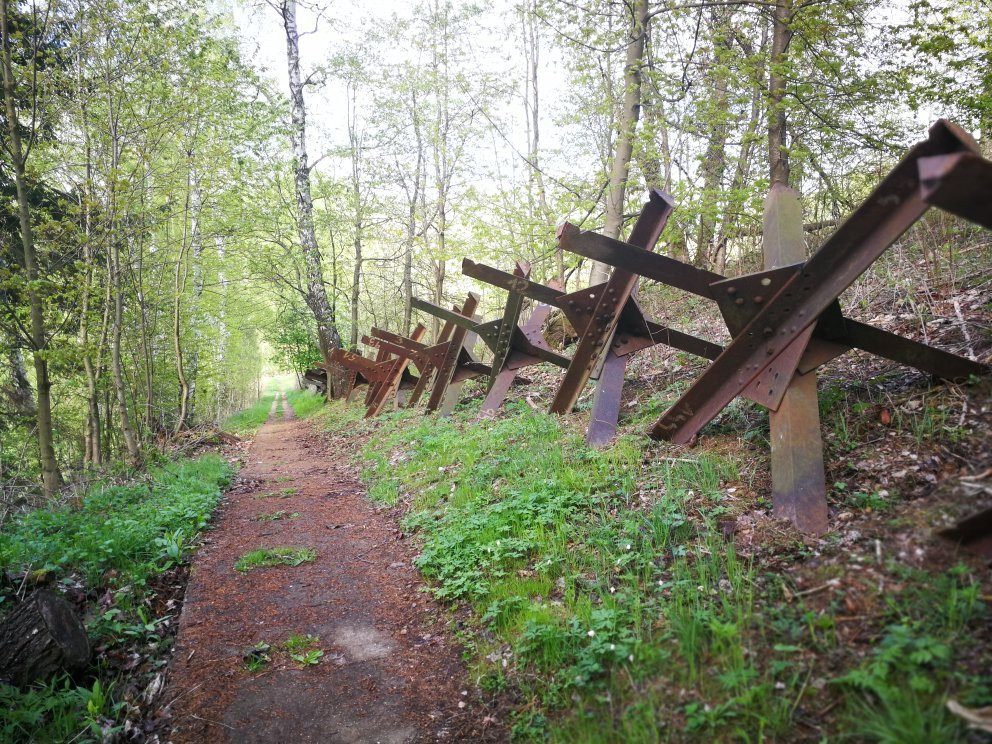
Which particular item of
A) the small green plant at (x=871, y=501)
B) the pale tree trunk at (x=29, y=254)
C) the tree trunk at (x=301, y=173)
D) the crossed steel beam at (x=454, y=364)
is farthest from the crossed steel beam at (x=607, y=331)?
the tree trunk at (x=301, y=173)

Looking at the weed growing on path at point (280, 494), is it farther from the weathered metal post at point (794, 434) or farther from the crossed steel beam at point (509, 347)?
the weathered metal post at point (794, 434)

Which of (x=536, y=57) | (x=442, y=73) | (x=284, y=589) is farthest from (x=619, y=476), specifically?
(x=536, y=57)

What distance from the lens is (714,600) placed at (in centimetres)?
262

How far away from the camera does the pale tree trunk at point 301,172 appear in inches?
674

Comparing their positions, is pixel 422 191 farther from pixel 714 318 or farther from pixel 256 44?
pixel 714 318

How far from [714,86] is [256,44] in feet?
47.3

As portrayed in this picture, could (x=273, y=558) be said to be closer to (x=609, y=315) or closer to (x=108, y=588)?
(x=108, y=588)

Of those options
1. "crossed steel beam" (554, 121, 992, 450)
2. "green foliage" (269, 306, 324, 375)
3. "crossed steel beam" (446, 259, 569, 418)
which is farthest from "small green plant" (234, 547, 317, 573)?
"green foliage" (269, 306, 324, 375)

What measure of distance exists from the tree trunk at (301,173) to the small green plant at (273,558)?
1419 centimetres

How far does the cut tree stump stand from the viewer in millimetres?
2904

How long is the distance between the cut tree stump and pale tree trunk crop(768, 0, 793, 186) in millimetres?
8173

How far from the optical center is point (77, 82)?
25.5 feet

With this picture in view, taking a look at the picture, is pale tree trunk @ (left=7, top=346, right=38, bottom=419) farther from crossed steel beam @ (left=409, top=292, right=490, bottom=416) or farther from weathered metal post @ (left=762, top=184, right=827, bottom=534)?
weathered metal post @ (left=762, top=184, right=827, bottom=534)

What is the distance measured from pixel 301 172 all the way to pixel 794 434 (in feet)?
58.0
